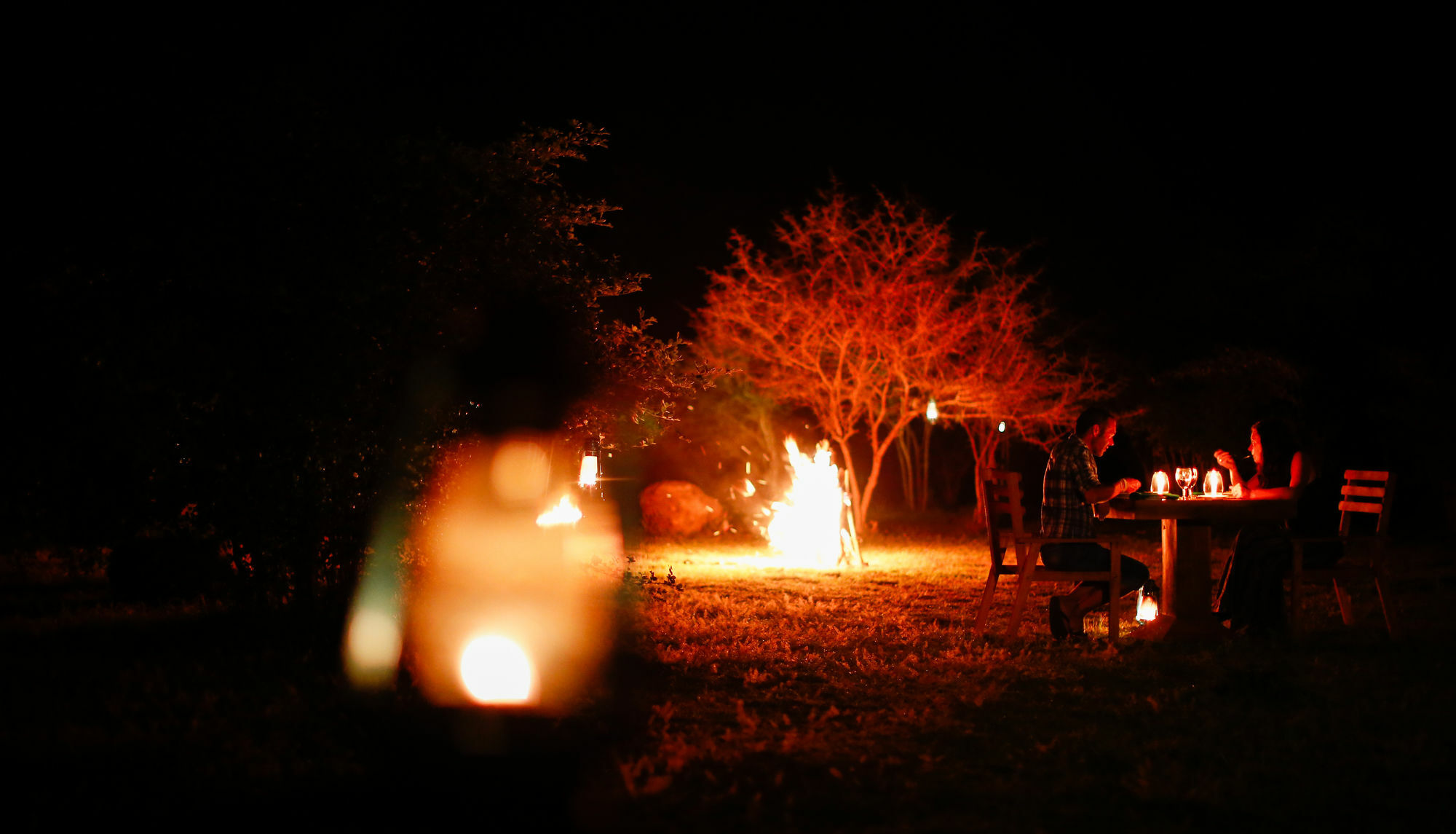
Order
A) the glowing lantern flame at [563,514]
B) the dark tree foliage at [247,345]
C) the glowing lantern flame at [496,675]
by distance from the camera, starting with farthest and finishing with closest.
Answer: the glowing lantern flame at [563,514], the dark tree foliage at [247,345], the glowing lantern flame at [496,675]

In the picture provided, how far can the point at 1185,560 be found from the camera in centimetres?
727

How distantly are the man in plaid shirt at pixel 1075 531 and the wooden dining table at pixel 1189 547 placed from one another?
19 centimetres

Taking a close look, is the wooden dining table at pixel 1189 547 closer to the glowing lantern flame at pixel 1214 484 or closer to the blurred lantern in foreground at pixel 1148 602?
the blurred lantern in foreground at pixel 1148 602

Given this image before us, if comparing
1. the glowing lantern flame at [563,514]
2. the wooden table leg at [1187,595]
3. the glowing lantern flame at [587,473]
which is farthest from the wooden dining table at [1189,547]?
the glowing lantern flame at [587,473]

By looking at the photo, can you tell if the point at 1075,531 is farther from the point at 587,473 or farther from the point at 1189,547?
the point at 587,473

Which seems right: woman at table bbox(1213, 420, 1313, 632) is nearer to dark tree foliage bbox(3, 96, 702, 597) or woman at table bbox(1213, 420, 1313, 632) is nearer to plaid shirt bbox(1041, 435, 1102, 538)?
plaid shirt bbox(1041, 435, 1102, 538)

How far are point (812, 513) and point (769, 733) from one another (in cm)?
805

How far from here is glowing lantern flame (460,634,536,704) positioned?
212 inches

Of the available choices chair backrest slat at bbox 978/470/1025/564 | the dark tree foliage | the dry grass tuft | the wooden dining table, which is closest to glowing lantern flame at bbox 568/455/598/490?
the dry grass tuft

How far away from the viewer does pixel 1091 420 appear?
24.6ft

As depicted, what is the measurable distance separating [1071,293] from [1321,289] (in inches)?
240

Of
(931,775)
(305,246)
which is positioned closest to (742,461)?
(305,246)

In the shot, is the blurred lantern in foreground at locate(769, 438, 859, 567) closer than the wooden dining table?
No

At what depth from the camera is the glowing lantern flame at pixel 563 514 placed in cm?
1357
